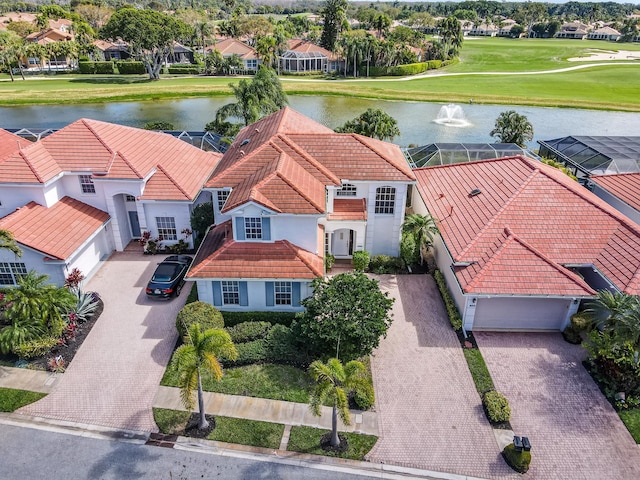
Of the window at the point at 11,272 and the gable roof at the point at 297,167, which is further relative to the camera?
the window at the point at 11,272

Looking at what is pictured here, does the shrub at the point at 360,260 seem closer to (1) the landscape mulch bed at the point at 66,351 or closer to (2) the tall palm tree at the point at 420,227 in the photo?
(2) the tall palm tree at the point at 420,227

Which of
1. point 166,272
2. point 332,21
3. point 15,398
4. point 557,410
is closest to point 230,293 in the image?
Answer: point 166,272

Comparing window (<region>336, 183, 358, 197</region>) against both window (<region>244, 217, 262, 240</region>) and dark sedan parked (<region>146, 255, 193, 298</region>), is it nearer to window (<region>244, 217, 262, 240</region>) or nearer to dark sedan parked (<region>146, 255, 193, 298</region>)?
window (<region>244, 217, 262, 240</region>)

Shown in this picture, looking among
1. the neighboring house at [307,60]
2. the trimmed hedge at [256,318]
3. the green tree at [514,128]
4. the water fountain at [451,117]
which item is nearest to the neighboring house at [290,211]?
the trimmed hedge at [256,318]

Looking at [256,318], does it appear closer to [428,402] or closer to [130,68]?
[428,402]

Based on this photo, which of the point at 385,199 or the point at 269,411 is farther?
the point at 385,199
